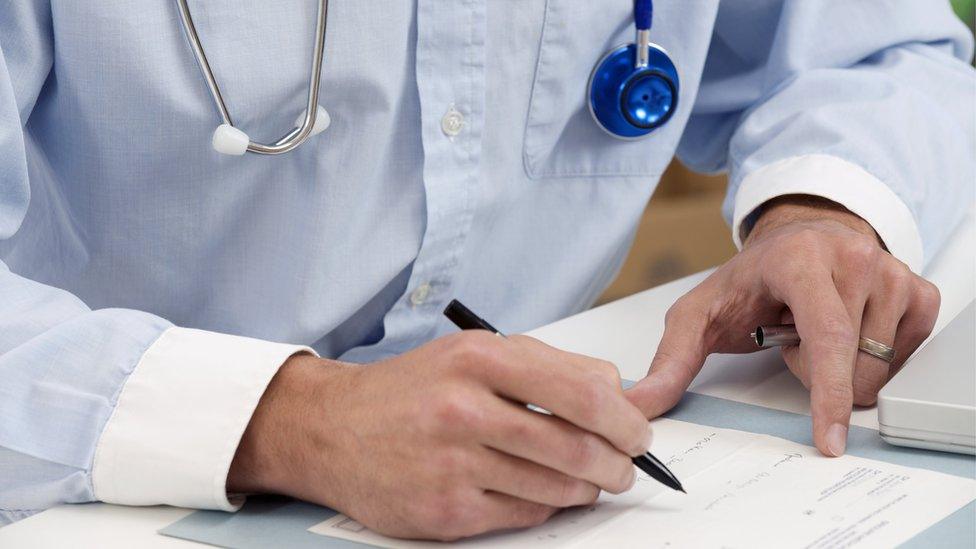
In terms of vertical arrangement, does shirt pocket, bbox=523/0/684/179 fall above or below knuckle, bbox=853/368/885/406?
above

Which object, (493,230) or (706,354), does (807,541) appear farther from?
(493,230)

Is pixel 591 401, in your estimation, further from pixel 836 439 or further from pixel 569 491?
pixel 836 439

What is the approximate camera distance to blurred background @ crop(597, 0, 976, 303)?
94.9 inches

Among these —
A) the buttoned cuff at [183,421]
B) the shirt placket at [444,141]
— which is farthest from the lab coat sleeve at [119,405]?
the shirt placket at [444,141]

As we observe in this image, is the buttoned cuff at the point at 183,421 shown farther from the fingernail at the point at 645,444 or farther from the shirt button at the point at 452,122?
the shirt button at the point at 452,122

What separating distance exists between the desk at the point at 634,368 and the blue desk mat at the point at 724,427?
12mm

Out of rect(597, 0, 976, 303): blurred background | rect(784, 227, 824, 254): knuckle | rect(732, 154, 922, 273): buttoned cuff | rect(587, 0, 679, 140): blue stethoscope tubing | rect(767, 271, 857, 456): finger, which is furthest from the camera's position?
rect(597, 0, 976, 303): blurred background

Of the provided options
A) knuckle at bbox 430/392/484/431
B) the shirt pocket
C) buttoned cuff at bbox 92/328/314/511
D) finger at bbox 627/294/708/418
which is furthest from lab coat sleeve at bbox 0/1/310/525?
the shirt pocket

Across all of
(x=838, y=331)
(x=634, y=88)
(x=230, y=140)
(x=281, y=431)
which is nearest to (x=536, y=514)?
(x=281, y=431)

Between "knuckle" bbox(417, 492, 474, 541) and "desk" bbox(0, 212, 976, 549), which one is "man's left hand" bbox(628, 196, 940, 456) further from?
"knuckle" bbox(417, 492, 474, 541)

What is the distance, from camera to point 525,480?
1.48 ft

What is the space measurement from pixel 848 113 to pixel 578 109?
22cm

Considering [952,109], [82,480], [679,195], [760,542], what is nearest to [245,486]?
[82,480]

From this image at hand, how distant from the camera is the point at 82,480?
508 millimetres
